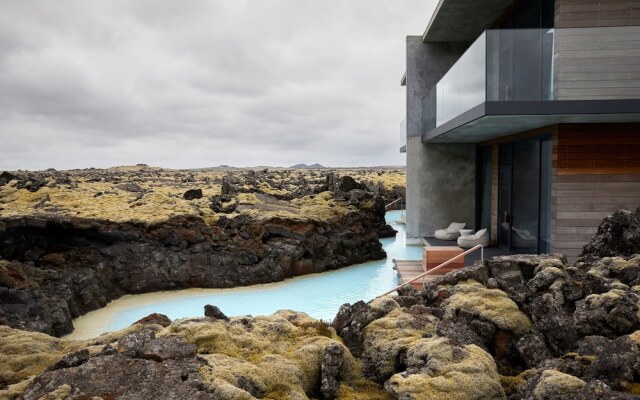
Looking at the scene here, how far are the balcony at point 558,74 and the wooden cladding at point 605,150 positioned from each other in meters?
0.41

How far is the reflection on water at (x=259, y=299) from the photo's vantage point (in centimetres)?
1413

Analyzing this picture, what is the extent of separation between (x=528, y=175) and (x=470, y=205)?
22.6 feet

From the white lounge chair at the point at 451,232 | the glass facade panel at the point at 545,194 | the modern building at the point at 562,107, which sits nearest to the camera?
the modern building at the point at 562,107

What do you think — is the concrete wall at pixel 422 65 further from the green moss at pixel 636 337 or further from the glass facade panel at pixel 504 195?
the green moss at pixel 636 337

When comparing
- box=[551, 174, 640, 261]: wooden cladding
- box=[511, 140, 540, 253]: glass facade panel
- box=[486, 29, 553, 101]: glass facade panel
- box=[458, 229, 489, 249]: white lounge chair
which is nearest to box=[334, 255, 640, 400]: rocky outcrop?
box=[551, 174, 640, 261]: wooden cladding

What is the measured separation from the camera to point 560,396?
4508mm

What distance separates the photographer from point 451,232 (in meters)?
19.2

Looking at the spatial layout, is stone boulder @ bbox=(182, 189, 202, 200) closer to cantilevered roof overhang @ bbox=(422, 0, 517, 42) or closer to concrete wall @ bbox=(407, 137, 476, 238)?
concrete wall @ bbox=(407, 137, 476, 238)

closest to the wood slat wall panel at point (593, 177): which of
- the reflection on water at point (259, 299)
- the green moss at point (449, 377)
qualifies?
the reflection on water at point (259, 299)

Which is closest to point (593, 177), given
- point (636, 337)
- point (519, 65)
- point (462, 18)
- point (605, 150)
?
point (605, 150)

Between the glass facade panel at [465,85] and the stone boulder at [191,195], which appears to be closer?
the glass facade panel at [465,85]

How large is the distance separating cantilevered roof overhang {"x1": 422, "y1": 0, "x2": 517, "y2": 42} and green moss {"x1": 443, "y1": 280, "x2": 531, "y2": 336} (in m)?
11.5

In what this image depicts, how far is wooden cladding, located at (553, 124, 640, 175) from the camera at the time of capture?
443 inches

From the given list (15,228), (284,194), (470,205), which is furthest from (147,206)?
(470,205)
